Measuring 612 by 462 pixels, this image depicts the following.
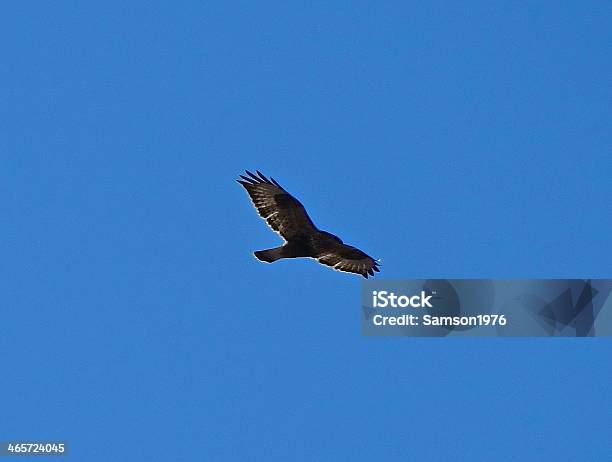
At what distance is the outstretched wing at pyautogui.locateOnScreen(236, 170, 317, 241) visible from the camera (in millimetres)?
21234

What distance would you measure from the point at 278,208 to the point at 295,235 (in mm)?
481

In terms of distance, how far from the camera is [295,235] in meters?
21.3

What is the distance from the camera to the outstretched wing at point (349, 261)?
21453mm

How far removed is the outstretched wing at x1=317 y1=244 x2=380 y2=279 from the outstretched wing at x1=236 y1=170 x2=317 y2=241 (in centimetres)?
57

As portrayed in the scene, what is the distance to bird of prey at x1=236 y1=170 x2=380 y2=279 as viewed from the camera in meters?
21.2

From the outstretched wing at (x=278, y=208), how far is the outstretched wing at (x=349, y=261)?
571 mm

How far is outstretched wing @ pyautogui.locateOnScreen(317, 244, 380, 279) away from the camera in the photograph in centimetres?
2145

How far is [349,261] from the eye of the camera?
21.6m

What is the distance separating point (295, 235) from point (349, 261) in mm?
932

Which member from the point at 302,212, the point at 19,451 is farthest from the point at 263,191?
the point at 19,451

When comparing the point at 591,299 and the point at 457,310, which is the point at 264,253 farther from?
the point at 591,299

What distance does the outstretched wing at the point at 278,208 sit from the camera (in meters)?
21.2

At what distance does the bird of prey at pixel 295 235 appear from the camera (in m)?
21.2

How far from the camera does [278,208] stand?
21422mm
